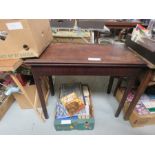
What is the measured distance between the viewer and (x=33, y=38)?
2.84ft

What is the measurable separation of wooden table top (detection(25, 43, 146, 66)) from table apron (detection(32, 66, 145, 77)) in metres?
0.05

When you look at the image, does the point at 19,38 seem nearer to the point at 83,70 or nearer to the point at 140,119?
the point at 83,70

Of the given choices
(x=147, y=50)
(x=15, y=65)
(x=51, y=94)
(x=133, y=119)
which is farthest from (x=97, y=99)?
(x=15, y=65)

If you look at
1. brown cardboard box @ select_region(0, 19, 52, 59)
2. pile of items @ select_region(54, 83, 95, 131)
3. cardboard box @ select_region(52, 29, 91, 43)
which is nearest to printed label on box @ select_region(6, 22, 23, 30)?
brown cardboard box @ select_region(0, 19, 52, 59)

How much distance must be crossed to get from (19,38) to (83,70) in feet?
1.73

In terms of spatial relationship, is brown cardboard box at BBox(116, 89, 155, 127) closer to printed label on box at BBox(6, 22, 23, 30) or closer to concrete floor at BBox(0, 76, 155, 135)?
concrete floor at BBox(0, 76, 155, 135)

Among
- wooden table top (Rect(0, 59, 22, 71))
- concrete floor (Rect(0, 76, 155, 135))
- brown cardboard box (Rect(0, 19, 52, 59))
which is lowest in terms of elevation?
concrete floor (Rect(0, 76, 155, 135))

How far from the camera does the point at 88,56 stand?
1.04 m

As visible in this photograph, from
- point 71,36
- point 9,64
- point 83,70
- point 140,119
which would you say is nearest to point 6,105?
point 9,64

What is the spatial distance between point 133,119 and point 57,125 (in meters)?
0.80

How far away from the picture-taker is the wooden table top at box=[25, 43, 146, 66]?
0.92 metres

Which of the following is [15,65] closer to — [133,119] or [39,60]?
[39,60]

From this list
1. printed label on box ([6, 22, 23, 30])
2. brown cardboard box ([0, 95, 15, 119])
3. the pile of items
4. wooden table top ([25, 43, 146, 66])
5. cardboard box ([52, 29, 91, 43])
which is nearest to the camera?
printed label on box ([6, 22, 23, 30])
